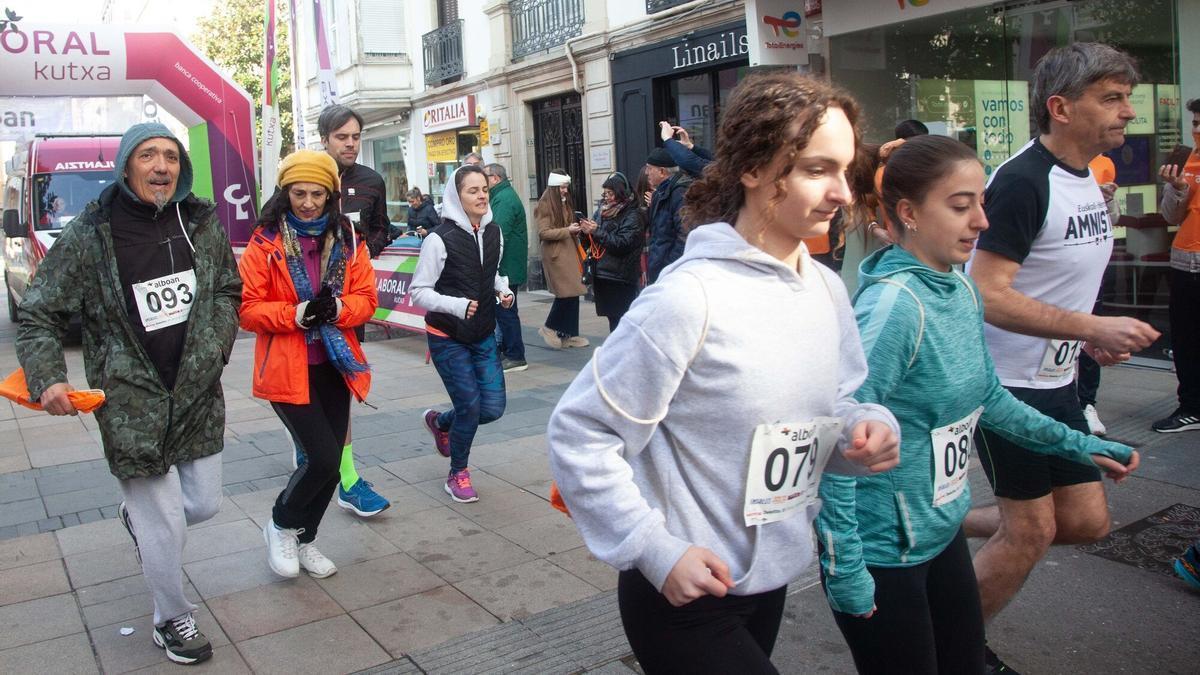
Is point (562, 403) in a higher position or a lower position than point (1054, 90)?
lower

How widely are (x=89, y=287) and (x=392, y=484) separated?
2680mm

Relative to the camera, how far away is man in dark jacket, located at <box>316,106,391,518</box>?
5336mm

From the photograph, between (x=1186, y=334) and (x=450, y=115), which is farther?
(x=450, y=115)

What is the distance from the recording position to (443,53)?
20.9m

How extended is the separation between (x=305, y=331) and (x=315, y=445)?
489mm

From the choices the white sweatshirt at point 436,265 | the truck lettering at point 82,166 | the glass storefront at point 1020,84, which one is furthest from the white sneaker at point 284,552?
the truck lettering at point 82,166

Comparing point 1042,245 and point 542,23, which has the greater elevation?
point 542,23

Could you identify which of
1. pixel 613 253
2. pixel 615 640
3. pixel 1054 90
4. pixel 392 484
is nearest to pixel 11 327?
pixel 613 253

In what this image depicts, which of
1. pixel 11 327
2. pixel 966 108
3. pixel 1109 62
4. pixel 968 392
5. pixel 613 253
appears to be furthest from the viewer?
pixel 11 327

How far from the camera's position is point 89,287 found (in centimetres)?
362

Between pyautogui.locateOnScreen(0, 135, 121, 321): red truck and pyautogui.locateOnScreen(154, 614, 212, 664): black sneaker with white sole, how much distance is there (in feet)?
36.7

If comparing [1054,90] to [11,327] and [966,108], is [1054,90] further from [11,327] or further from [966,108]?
[11,327]

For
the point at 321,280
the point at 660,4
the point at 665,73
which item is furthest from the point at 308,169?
the point at 660,4

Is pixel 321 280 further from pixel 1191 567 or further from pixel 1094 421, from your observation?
pixel 1094 421
